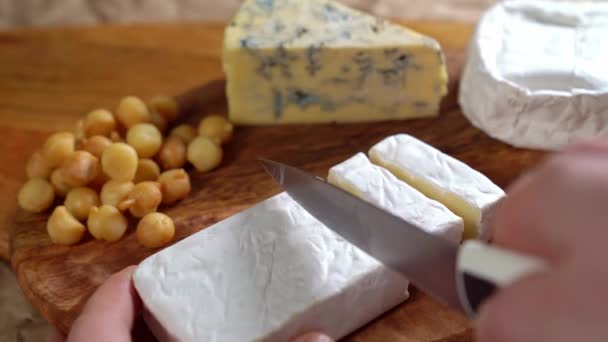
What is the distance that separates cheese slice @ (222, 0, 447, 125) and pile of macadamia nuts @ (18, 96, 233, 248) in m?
0.15

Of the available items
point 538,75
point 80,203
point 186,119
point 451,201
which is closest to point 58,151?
point 80,203

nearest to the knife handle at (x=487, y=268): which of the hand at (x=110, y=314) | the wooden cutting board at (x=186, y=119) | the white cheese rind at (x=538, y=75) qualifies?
the wooden cutting board at (x=186, y=119)

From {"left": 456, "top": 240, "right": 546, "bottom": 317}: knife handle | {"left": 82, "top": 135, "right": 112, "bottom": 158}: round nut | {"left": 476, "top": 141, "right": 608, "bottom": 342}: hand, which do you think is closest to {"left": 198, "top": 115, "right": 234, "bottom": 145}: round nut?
{"left": 82, "top": 135, "right": 112, "bottom": 158}: round nut

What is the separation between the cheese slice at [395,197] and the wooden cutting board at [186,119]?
16 cm

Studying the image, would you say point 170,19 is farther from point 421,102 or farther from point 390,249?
point 390,249

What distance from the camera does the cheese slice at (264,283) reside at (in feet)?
4.10

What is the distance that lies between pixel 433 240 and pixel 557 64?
99 centimetres

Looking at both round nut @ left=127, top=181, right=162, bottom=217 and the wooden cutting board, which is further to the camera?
round nut @ left=127, top=181, right=162, bottom=217

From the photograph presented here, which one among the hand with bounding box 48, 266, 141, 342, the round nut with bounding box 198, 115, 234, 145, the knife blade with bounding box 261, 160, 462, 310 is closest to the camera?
the knife blade with bounding box 261, 160, 462, 310

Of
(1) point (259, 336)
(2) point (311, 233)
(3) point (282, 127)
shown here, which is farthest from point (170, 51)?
(1) point (259, 336)

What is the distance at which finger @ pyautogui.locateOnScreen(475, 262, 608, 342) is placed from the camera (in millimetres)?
699

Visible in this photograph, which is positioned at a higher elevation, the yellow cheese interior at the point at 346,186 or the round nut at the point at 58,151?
the yellow cheese interior at the point at 346,186

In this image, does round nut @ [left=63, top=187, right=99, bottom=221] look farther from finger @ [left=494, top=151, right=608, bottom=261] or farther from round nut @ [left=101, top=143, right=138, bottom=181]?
finger @ [left=494, top=151, right=608, bottom=261]

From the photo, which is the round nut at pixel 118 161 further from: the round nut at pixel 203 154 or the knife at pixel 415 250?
the knife at pixel 415 250
